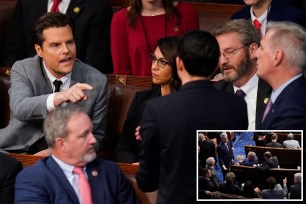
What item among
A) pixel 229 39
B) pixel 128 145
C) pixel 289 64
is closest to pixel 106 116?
pixel 128 145

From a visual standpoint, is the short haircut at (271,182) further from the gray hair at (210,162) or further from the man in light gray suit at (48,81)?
the man in light gray suit at (48,81)

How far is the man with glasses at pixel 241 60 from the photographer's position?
4.18m

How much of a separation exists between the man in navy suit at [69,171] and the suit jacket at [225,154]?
579mm

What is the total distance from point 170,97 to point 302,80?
2.10 feet

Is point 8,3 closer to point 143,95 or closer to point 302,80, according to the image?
point 143,95

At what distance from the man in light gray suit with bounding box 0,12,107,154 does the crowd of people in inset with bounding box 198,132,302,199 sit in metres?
1.13

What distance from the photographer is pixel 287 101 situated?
364cm

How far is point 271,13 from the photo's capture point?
484 cm

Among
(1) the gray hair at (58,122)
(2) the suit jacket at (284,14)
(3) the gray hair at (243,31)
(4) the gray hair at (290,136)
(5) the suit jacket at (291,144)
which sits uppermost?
(2) the suit jacket at (284,14)

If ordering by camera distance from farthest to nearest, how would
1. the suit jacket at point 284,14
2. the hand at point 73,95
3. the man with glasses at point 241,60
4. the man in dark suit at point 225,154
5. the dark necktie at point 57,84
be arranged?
1. the suit jacket at point 284,14
2. the dark necktie at point 57,84
3. the man with glasses at point 241,60
4. the hand at point 73,95
5. the man in dark suit at point 225,154

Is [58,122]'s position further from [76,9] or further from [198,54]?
[76,9]

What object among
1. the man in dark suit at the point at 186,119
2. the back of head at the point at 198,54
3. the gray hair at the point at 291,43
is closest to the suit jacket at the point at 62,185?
the man in dark suit at the point at 186,119

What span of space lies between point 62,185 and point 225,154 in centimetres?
72

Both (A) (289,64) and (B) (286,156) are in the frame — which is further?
(A) (289,64)
